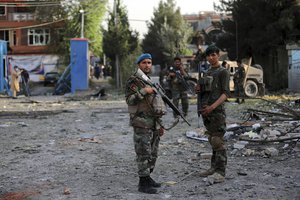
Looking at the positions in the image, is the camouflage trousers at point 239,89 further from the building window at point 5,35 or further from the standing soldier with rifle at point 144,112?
the building window at point 5,35

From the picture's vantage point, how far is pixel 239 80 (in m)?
17.7

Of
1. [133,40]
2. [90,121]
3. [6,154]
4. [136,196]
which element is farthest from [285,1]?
[136,196]

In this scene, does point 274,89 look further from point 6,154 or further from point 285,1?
point 6,154

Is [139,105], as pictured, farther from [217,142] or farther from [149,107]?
[217,142]

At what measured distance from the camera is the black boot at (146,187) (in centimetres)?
525

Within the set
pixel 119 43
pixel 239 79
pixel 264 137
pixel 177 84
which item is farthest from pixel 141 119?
pixel 119 43

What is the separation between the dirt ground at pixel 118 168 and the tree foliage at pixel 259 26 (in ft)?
47.9

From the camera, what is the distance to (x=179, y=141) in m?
8.83

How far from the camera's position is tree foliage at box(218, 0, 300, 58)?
23281mm

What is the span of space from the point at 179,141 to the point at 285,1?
17.3m

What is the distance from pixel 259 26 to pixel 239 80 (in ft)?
27.8

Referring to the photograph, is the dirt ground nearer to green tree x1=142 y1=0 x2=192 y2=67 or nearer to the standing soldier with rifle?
the standing soldier with rifle

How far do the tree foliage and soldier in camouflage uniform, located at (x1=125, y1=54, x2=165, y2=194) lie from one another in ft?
62.4

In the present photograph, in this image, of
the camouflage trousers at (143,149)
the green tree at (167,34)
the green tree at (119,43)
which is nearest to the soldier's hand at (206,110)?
the camouflage trousers at (143,149)
